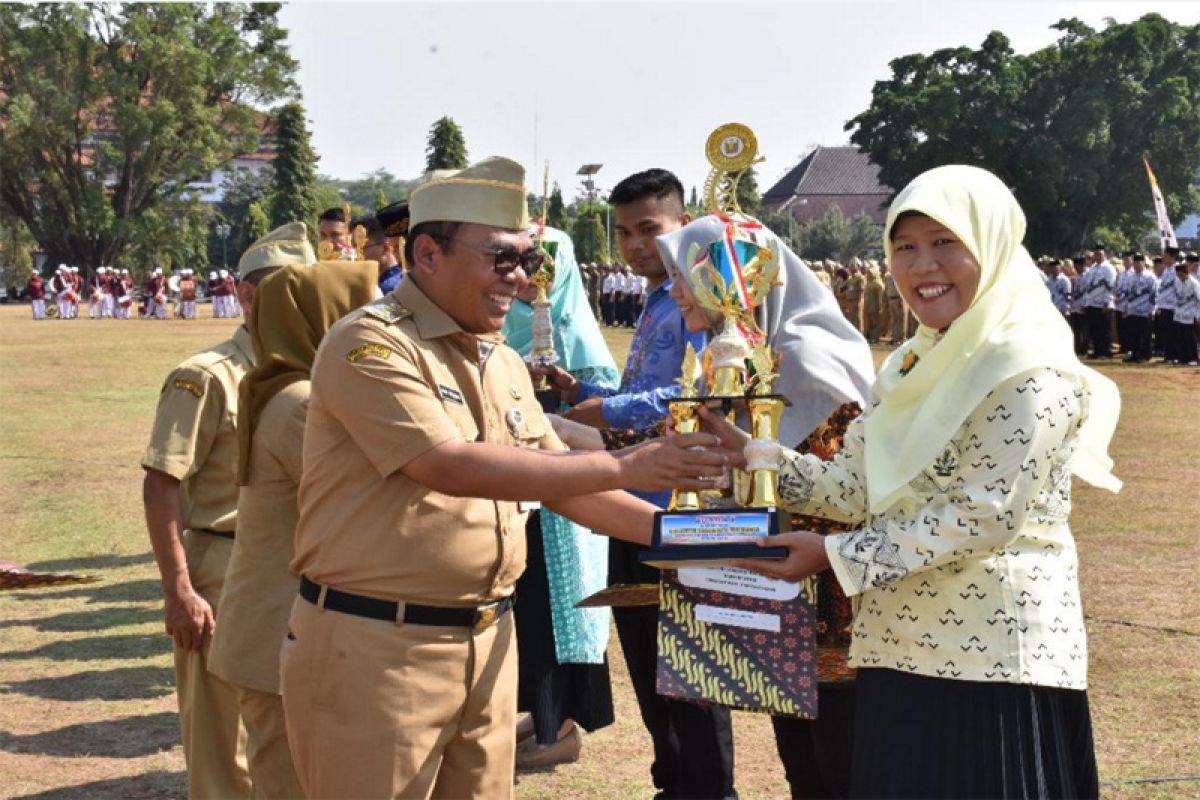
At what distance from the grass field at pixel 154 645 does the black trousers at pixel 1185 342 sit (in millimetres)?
10307

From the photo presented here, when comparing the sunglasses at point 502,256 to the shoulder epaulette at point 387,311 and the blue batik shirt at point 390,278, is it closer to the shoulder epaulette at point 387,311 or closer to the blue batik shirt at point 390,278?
the shoulder epaulette at point 387,311

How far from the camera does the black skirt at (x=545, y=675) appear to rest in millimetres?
5812

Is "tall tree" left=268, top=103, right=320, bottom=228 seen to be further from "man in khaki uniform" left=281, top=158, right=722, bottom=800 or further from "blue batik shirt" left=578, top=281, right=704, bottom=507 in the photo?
"man in khaki uniform" left=281, top=158, right=722, bottom=800

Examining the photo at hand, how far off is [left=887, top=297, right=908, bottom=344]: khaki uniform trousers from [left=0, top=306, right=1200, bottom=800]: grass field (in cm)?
1550

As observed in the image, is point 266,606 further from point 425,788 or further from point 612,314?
point 612,314

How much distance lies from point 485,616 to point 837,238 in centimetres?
6995

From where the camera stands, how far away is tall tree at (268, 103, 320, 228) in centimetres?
6650

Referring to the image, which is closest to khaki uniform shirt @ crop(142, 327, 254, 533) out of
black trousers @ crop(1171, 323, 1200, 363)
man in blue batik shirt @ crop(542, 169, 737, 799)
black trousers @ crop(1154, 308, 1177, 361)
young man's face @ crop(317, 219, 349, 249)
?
man in blue batik shirt @ crop(542, 169, 737, 799)

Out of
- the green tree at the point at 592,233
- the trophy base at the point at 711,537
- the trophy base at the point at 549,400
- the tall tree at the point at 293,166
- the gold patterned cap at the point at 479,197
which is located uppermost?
the tall tree at the point at 293,166

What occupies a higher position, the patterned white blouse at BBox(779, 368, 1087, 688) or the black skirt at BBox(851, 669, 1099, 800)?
the patterned white blouse at BBox(779, 368, 1087, 688)

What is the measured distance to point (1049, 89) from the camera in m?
50.8

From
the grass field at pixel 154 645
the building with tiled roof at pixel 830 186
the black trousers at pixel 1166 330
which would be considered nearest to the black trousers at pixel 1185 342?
the black trousers at pixel 1166 330

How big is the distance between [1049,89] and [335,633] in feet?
170

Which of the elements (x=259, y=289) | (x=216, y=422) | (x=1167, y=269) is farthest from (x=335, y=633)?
(x=1167, y=269)
